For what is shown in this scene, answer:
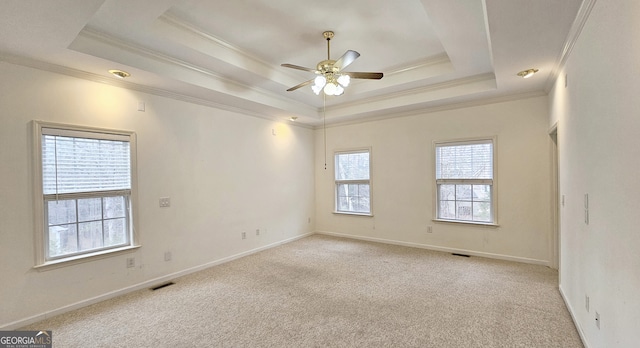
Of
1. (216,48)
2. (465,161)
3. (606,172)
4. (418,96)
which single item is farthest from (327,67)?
(465,161)

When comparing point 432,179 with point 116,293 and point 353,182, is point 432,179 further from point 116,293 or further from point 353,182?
point 116,293

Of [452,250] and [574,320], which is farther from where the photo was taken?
[452,250]

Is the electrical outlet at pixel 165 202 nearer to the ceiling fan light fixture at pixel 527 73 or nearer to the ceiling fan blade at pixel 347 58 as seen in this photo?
the ceiling fan blade at pixel 347 58

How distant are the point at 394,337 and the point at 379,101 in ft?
12.5

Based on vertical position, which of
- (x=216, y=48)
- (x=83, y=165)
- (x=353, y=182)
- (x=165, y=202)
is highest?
(x=216, y=48)

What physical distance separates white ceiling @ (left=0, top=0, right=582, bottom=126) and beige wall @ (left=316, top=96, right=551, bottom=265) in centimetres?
47

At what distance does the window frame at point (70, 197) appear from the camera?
2.70 meters

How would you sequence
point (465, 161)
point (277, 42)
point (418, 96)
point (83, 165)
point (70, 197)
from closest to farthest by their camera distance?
point (70, 197), point (83, 165), point (277, 42), point (418, 96), point (465, 161)

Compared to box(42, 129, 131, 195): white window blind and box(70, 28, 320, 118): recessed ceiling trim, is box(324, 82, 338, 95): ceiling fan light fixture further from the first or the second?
Result: box(42, 129, 131, 195): white window blind

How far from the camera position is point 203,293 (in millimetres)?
3254

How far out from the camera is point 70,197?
9.53ft

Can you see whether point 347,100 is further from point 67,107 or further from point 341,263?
point 67,107

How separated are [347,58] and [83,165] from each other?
3.12m

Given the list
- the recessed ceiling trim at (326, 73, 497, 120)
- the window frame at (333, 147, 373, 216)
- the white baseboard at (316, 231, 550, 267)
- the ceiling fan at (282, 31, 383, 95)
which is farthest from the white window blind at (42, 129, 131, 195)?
the white baseboard at (316, 231, 550, 267)
